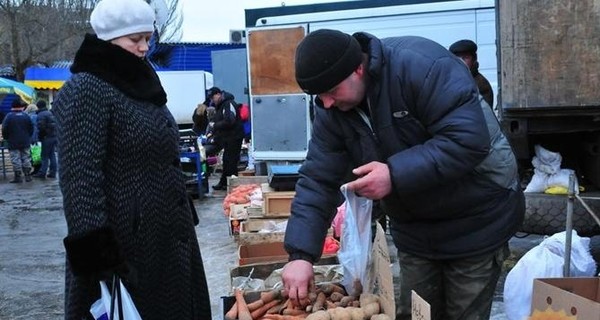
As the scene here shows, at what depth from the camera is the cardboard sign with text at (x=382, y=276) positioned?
2.80 m

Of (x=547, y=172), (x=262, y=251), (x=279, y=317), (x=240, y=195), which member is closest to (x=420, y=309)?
(x=279, y=317)

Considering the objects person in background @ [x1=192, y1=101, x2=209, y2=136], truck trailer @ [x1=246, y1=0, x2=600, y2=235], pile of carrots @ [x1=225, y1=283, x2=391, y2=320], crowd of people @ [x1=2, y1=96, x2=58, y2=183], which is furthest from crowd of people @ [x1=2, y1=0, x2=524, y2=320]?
crowd of people @ [x1=2, y1=96, x2=58, y2=183]

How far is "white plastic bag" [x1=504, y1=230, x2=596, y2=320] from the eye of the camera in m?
3.82

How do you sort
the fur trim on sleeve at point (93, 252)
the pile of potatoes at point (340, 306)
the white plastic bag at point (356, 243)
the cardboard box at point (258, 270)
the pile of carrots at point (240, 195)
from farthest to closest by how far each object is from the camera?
the pile of carrots at point (240, 195)
the cardboard box at point (258, 270)
the white plastic bag at point (356, 243)
the pile of potatoes at point (340, 306)
the fur trim on sleeve at point (93, 252)

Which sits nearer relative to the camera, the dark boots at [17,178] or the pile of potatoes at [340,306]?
the pile of potatoes at [340,306]

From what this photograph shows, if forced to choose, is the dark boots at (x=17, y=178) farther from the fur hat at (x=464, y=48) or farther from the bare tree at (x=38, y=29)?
the bare tree at (x=38, y=29)

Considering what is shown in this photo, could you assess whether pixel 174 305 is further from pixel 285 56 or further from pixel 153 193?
pixel 285 56

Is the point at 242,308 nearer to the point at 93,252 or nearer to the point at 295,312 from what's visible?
the point at 295,312

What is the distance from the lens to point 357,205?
117 inches

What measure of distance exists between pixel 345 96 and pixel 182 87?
1905 cm

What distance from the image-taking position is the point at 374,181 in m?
2.48

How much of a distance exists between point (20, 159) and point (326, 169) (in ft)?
49.5

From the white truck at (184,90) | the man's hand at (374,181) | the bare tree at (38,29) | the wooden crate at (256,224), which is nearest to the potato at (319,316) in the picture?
the man's hand at (374,181)

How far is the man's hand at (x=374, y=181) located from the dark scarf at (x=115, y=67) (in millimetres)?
1028
